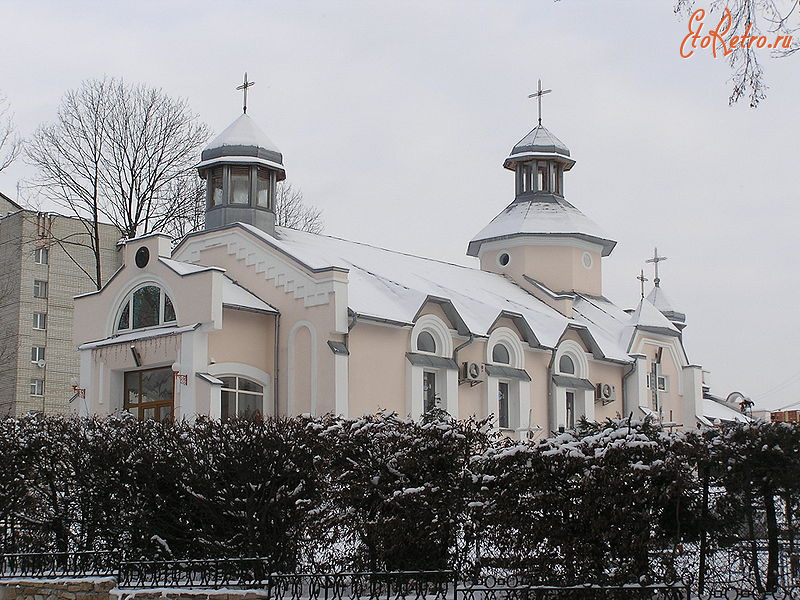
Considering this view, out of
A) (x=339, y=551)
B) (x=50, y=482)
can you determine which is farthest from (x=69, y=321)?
(x=339, y=551)

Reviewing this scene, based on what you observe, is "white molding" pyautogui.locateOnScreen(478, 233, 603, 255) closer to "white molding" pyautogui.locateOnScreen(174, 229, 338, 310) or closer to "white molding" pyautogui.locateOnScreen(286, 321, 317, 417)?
"white molding" pyautogui.locateOnScreen(174, 229, 338, 310)

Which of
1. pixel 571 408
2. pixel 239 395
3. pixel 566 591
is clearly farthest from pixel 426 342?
pixel 566 591

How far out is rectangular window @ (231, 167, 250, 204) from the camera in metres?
28.4

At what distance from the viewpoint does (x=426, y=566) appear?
11.3 m

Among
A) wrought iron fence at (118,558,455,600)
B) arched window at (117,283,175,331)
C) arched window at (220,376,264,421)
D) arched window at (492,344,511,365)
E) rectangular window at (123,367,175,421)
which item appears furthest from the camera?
arched window at (492,344,511,365)

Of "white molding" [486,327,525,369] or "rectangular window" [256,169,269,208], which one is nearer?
"white molding" [486,327,525,369]

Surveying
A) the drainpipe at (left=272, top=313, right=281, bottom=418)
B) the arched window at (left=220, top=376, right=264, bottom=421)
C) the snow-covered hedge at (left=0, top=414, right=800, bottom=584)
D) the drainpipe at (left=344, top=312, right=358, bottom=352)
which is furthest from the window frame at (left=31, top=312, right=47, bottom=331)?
the snow-covered hedge at (left=0, top=414, right=800, bottom=584)

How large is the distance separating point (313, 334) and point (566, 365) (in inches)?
333

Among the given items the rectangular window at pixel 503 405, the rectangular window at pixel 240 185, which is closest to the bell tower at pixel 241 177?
the rectangular window at pixel 240 185

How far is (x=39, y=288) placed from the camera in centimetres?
5091

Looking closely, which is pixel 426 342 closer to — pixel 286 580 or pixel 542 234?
pixel 542 234

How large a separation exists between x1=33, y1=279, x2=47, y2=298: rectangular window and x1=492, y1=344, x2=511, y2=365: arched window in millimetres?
29460

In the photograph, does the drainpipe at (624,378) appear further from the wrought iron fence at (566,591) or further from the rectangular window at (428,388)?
the wrought iron fence at (566,591)

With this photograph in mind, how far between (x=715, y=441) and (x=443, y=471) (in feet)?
9.15
